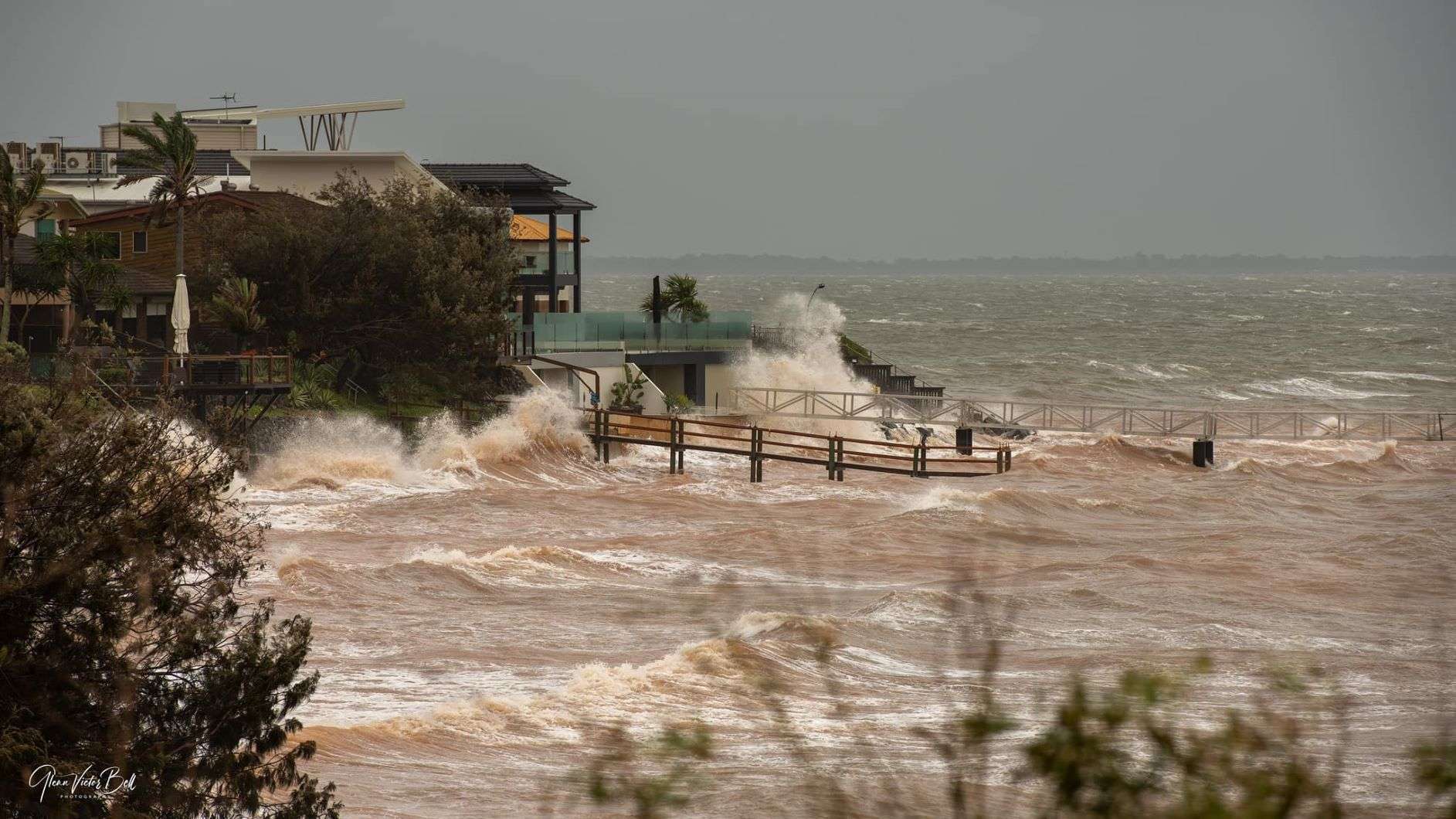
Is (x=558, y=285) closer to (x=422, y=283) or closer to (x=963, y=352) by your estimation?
(x=422, y=283)

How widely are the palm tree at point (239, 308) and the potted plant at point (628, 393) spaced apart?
10.4 metres

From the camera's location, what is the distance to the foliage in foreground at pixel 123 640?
1001 centimetres

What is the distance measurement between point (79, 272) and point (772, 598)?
2438 cm

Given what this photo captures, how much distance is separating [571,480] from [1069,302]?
515 ft

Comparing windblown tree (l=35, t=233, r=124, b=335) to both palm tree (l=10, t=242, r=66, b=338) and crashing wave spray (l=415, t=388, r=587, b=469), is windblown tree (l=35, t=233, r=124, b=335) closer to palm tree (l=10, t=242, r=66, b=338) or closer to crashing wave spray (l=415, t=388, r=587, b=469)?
palm tree (l=10, t=242, r=66, b=338)

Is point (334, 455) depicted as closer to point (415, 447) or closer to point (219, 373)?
point (415, 447)

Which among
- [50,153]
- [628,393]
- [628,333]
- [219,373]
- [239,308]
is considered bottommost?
[628,393]

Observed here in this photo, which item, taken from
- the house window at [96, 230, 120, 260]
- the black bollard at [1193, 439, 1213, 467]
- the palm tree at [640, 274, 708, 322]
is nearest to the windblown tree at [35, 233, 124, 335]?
the house window at [96, 230, 120, 260]

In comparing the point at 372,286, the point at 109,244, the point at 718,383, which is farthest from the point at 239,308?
the point at 718,383

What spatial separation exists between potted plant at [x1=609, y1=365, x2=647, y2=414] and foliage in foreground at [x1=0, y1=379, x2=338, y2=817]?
3379 centimetres

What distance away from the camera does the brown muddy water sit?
609 inches

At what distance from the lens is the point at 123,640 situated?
11.2 meters

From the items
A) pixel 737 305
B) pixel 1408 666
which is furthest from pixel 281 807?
pixel 737 305

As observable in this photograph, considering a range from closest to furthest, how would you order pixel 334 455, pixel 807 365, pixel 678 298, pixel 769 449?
pixel 334 455
pixel 769 449
pixel 807 365
pixel 678 298
